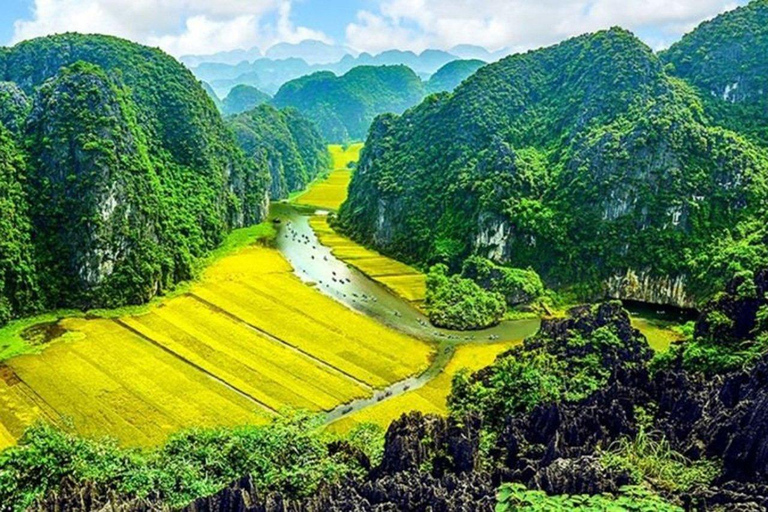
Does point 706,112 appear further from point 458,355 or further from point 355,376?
point 355,376

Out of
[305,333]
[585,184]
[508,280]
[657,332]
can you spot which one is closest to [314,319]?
[305,333]

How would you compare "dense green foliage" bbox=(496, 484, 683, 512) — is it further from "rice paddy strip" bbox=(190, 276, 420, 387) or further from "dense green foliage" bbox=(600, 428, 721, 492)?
"rice paddy strip" bbox=(190, 276, 420, 387)

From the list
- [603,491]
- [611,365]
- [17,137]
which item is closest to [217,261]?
[17,137]

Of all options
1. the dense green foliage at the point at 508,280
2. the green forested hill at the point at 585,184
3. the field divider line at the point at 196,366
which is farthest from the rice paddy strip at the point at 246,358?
the green forested hill at the point at 585,184

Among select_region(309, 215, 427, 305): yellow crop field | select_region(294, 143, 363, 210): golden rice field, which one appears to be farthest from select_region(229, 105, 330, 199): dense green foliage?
select_region(309, 215, 427, 305): yellow crop field

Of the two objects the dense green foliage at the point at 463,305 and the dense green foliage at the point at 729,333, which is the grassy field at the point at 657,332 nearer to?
the dense green foliage at the point at 463,305
